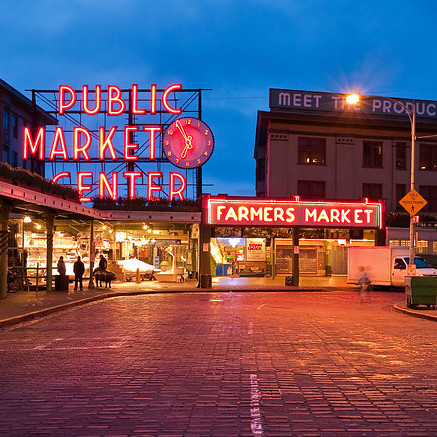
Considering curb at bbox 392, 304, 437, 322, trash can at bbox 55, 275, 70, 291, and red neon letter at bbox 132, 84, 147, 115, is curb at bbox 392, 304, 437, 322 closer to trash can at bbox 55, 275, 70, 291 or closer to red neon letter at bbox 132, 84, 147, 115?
trash can at bbox 55, 275, 70, 291

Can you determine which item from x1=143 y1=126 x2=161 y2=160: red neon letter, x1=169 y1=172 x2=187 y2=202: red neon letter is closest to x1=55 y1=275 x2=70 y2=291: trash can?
x1=169 y1=172 x2=187 y2=202: red neon letter

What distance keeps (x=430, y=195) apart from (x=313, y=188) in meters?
9.34

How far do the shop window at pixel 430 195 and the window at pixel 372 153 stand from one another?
13.1ft

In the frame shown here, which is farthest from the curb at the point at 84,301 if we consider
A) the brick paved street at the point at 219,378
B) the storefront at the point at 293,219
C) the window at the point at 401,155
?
the window at the point at 401,155

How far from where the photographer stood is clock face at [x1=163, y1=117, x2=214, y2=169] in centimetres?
4144

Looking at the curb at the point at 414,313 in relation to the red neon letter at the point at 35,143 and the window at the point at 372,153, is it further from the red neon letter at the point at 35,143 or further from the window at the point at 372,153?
the red neon letter at the point at 35,143

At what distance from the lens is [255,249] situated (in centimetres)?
4469

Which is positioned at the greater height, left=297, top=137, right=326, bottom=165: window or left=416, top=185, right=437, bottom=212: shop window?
left=297, top=137, right=326, bottom=165: window

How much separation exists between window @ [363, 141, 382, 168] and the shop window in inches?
157

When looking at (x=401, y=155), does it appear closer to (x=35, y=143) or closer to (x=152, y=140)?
(x=152, y=140)

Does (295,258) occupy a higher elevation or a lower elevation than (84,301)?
higher

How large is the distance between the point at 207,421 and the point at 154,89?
3963cm

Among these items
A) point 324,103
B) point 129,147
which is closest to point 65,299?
point 129,147

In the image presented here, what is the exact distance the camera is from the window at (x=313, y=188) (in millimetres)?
44688
